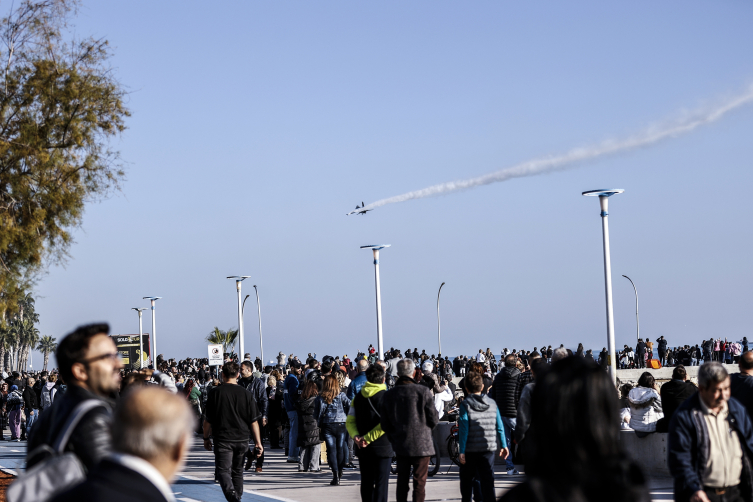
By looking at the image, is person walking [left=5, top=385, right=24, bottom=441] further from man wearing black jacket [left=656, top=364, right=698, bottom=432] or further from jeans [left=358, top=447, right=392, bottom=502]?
man wearing black jacket [left=656, top=364, right=698, bottom=432]

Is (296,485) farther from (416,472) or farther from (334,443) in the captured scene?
(416,472)

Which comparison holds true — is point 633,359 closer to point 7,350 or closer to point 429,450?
point 429,450

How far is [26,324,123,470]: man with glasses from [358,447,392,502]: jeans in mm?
5939

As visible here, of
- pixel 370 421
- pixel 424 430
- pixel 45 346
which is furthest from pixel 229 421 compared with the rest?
pixel 45 346

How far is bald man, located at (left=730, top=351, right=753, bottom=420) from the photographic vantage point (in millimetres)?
7539

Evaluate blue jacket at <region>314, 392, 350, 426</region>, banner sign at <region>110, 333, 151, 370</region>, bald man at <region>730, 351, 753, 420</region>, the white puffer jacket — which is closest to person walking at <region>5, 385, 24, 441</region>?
blue jacket at <region>314, 392, 350, 426</region>

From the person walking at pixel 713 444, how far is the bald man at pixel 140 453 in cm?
361

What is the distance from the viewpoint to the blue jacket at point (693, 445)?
17.6 feet

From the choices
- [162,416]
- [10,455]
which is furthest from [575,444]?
[10,455]

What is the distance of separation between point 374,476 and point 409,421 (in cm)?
91

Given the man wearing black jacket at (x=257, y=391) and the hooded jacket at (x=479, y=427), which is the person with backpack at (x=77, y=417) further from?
the man wearing black jacket at (x=257, y=391)

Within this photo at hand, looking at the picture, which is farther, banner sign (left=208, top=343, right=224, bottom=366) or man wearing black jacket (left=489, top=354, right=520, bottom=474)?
banner sign (left=208, top=343, right=224, bottom=366)

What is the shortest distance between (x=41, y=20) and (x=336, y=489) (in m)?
10.4

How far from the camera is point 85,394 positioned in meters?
3.89
